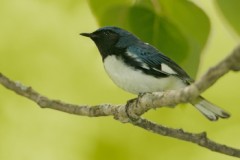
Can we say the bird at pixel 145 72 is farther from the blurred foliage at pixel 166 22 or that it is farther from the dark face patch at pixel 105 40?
the blurred foliage at pixel 166 22

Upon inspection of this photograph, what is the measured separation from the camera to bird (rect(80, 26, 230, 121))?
1.04 m

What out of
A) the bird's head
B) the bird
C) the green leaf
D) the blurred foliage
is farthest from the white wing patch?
the green leaf

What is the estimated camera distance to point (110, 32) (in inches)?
53.3

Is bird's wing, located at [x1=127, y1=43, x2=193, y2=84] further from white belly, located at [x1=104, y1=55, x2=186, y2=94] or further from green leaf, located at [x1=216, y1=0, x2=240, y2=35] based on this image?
green leaf, located at [x1=216, y1=0, x2=240, y2=35]

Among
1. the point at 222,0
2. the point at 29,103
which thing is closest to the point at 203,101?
the point at 222,0

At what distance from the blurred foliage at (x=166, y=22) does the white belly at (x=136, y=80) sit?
18.3 inches

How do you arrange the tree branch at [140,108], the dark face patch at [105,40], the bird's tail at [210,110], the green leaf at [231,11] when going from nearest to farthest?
the green leaf at [231,11]
the tree branch at [140,108]
the bird's tail at [210,110]
the dark face patch at [105,40]

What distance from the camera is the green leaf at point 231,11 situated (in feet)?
1.42

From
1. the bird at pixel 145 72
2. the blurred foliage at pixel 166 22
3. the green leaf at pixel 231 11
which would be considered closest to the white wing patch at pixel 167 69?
the bird at pixel 145 72

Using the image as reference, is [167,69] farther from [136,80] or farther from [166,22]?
[166,22]

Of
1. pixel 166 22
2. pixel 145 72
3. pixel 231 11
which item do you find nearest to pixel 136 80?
pixel 145 72

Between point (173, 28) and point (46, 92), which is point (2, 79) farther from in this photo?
point (46, 92)

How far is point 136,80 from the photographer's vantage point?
3.55 feet

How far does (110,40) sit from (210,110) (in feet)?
1.20
